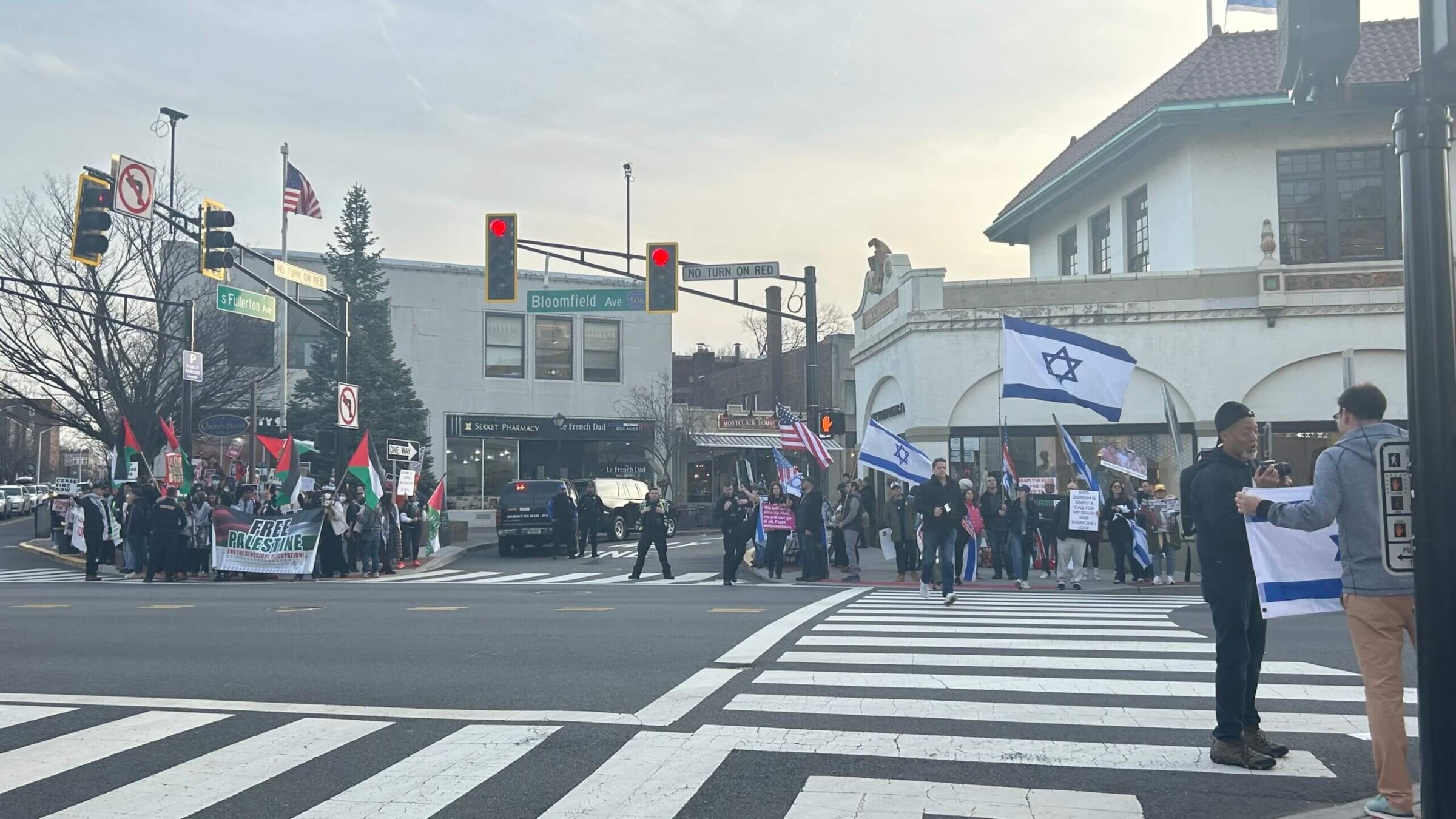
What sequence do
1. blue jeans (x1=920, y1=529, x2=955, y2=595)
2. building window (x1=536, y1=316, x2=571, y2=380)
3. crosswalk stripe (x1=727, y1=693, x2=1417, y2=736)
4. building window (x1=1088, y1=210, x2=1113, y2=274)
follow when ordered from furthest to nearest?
building window (x1=536, y1=316, x2=571, y2=380)
building window (x1=1088, y1=210, x2=1113, y2=274)
blue jeans (x1=920, y1=529, x2=955, y2=595)
crosswalk stripe (x1=727, y1=693, x2=1417, y2=736)

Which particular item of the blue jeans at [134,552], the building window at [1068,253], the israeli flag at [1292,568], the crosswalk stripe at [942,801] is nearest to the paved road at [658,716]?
the crosswalk stripe at [942,801]

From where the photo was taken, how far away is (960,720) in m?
7.38

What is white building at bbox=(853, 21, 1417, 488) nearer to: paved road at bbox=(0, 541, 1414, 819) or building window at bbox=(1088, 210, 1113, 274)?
building window at bbox=(1088, 210, 1113, 274)

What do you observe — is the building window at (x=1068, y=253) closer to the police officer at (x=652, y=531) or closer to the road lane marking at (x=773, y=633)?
the police officer at (x=652, y=531)

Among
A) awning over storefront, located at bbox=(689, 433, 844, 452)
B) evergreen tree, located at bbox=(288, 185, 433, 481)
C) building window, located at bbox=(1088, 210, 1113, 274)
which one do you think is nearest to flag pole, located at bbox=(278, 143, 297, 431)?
evergreen tree, located at bbox=(288, 185, 433, 481)

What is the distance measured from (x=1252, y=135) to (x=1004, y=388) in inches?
450

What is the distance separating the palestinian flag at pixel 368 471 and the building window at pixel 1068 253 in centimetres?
1925

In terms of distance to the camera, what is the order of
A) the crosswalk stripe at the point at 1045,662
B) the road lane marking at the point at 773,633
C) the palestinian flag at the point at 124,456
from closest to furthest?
1. the crosswalk stripe at the point at 1045,662
2. the road lane marking at the point at 773,633
3. the palestinian flag at the point at 124,456

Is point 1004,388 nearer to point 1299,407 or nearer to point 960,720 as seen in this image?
point 1299,407

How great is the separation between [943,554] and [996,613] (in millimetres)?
1321

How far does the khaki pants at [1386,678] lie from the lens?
5.20m

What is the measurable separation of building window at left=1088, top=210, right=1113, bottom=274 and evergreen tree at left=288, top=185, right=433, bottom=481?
2413 cm

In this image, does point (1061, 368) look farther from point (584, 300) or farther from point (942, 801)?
point (942, 801)

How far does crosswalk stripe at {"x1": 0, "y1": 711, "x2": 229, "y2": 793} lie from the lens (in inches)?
253
